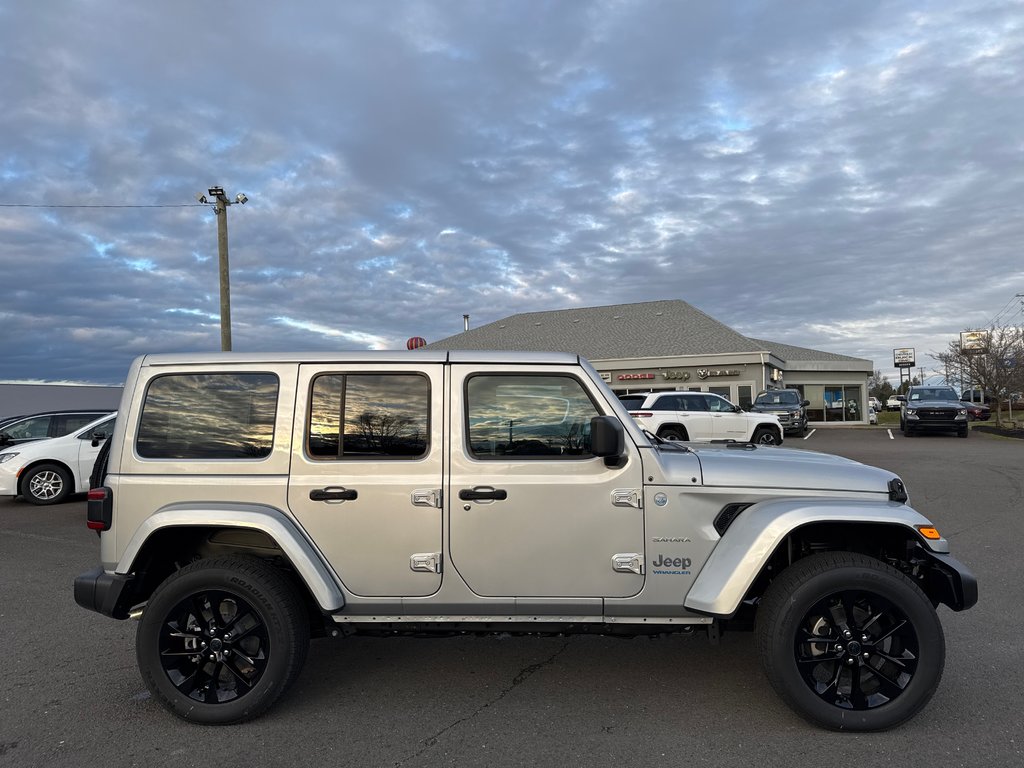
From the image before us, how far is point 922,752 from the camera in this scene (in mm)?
3281

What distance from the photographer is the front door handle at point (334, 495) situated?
3.70m

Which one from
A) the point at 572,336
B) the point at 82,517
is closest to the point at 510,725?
the point at 82,517

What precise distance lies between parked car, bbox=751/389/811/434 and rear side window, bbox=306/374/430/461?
2327cm

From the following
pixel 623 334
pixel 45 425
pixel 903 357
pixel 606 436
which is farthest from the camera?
pixel 903 357

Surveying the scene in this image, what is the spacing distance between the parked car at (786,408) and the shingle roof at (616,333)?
6132mm

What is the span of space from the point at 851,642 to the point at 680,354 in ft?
106

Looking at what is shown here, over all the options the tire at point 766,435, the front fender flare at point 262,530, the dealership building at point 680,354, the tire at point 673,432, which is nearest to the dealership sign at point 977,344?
the dealership building at point 680,354

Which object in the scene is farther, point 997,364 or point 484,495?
point 997,364

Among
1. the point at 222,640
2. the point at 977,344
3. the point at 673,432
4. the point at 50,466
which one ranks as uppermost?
the point at 977,344

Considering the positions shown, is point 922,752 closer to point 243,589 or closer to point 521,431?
point 521,431

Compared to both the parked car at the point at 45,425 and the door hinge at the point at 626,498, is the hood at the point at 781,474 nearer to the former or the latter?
the door hinge at the point at 626,498

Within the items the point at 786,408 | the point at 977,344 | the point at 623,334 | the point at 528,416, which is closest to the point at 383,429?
the point at 528,416

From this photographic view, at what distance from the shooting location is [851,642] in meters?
3.49

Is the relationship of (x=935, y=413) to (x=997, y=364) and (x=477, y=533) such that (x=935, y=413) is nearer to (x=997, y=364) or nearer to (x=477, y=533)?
(x=997, y=364)
